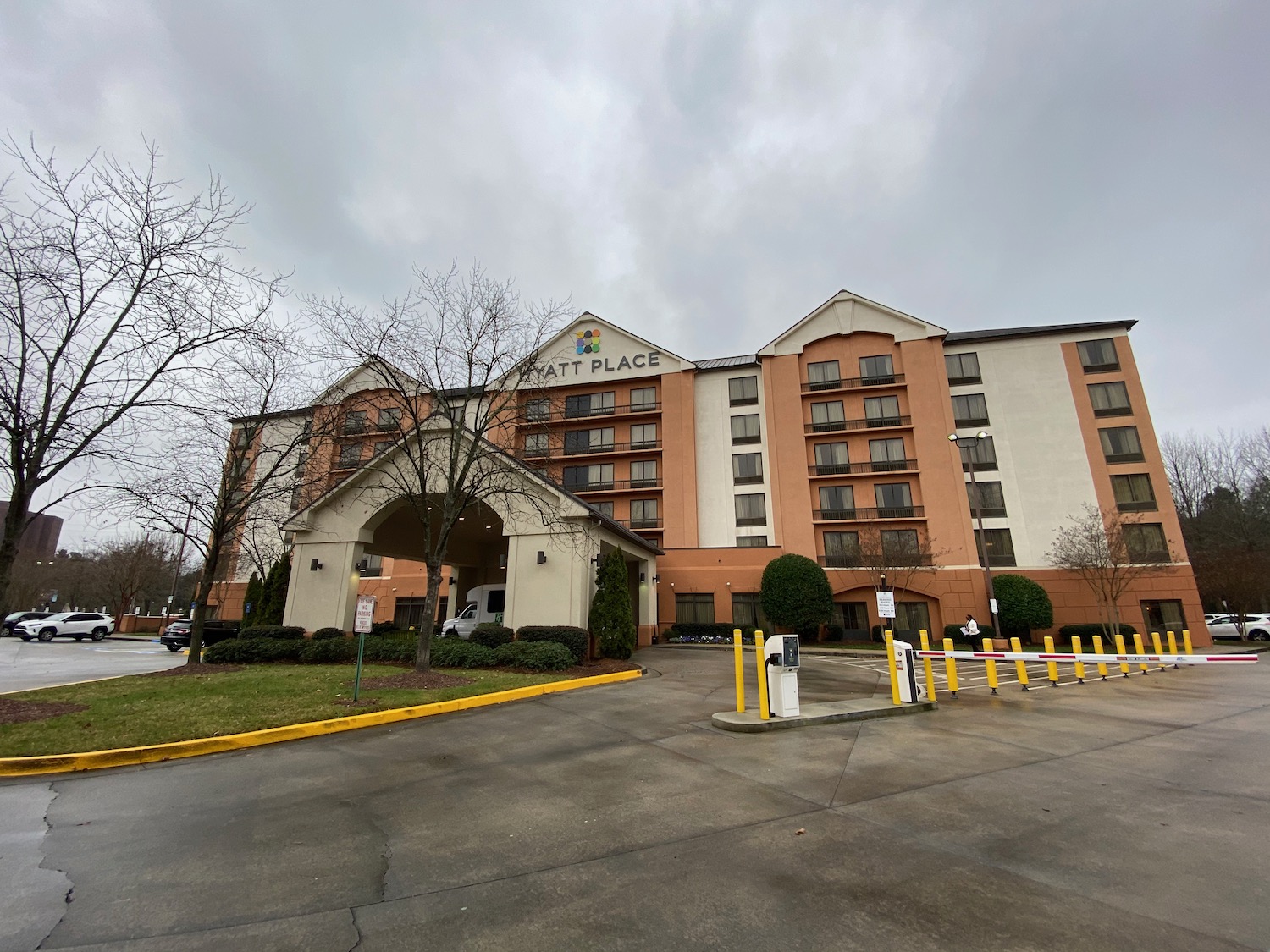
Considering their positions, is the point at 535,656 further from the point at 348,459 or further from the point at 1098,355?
the point at 1098,355

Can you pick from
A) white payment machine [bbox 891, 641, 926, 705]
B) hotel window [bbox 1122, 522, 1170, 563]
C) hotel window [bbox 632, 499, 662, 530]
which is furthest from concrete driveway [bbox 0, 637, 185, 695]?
hotel window [bbox 1122, 522, 1170, 563]

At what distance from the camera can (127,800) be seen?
5508 millimetres

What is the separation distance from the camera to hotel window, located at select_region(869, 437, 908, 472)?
36.3 meters

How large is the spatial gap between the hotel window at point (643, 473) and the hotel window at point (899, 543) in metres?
15.2

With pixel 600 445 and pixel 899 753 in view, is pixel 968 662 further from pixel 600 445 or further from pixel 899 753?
pixel 600 445

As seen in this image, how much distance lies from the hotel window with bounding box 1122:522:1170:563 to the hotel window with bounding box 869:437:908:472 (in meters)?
12.1

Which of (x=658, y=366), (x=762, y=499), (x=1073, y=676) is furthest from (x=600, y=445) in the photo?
(x=1073, y=676)

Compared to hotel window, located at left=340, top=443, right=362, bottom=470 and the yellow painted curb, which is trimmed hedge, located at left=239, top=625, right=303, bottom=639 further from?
the yellow painted curb

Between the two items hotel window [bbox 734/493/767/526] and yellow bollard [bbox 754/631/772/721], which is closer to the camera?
yellow bollard [bbox 754/631/772/721]

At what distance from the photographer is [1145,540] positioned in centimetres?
3169

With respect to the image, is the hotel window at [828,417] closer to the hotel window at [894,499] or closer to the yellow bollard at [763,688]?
the hotel window at [894,499]

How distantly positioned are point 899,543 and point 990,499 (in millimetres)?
7138

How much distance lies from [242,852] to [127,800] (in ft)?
7.96

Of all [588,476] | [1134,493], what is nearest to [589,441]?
[588,476]
